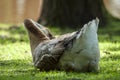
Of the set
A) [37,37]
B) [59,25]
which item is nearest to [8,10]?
[59,25]

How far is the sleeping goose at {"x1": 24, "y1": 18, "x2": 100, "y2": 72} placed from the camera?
21.5ft

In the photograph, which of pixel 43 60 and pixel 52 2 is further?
pixel 52 2

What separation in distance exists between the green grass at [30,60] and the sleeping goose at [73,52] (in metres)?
0.11

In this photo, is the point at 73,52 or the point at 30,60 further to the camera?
the point at 30,60

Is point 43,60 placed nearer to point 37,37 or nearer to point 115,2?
point 37,37

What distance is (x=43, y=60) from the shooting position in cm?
677

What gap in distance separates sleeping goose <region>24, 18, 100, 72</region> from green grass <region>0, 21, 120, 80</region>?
11cm

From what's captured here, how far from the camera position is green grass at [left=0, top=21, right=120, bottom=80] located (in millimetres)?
6500

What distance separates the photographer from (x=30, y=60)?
27.1 feet

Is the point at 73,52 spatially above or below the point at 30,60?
above

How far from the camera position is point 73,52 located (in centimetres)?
659

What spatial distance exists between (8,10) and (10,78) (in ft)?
43.7

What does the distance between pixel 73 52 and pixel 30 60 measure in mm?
1792

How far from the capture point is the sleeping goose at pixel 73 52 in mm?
6562
